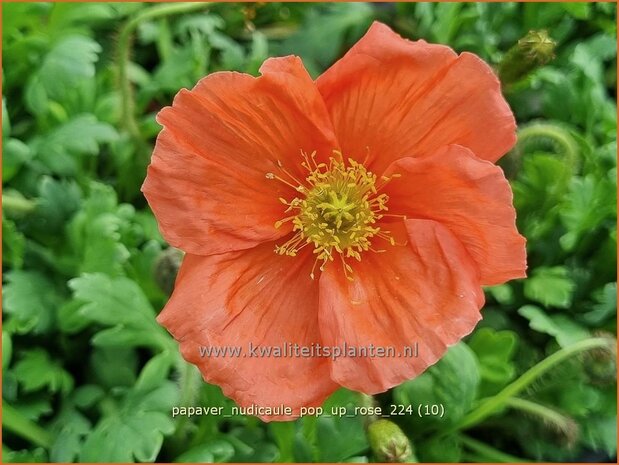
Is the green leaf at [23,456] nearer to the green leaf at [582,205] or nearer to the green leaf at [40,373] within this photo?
the green leaf at [40,373]

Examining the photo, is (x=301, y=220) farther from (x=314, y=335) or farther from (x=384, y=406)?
(x=384, y=406)

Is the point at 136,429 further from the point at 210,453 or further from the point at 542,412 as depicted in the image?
the point at 542,412

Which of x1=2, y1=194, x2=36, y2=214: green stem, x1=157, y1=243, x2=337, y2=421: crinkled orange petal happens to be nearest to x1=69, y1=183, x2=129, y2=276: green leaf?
x1=2, y1=194, x2=36, y2=214: green stem

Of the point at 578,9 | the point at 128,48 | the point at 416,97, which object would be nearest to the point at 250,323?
the point at 416,97

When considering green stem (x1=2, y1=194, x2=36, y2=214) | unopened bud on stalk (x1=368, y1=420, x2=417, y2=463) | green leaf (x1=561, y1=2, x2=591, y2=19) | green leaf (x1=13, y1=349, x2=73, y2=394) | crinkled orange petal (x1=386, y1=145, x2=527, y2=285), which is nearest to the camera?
crinkled orange petal (x1=386, y1=145, x2=527, y2=285)

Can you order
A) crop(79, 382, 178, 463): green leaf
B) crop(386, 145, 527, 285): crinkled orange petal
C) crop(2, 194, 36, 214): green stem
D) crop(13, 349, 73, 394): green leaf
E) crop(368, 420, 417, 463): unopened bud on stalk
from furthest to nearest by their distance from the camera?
crop(2, 194, 36, 214): green stem, crop(13, 349, 73, 394): green leaf, crop(79, 382, 178, 463): green leaf, crop(368, 420, 417, 463): unopened bud on stalk, crop(386, 145, 527, 285): crinkled orange petal

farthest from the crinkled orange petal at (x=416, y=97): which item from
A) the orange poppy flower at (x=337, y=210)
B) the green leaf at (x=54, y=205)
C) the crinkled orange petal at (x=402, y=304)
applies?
the green leaf at (x=54, y=205)

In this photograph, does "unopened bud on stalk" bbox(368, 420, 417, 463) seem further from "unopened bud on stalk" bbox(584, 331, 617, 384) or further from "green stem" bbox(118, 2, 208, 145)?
"green stem" bbox(118, 2, 208, 145)
